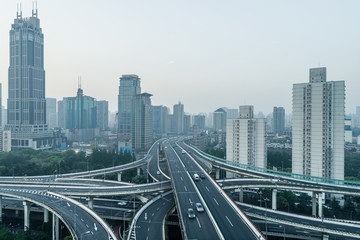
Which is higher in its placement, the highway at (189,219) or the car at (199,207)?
the car at (199,207)

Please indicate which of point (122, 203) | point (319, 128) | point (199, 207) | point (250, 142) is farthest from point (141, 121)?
point (199, 207)

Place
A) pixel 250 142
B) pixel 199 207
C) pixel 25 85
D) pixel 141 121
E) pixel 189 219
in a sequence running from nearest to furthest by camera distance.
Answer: pixel 189 219 < pixel 199 207 < pixel 250 142 < pixel 141 121 < pixel 25 85

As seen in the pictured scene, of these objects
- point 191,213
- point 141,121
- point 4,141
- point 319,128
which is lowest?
point 191,213

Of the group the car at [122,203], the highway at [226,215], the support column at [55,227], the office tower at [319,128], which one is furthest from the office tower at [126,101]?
the highway at [226,215]

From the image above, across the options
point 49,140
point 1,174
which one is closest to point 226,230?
point 1,174

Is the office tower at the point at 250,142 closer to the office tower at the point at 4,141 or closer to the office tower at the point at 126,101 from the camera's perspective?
the office tower at the point at 126,101

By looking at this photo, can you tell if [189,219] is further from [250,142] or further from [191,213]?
[250,142]
